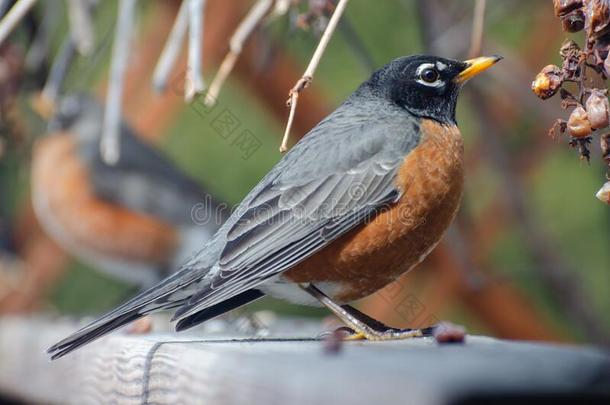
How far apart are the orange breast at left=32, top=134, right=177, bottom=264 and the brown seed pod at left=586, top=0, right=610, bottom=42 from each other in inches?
145

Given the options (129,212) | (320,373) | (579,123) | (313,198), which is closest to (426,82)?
(313,198)

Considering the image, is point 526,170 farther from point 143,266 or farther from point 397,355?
point 397,355

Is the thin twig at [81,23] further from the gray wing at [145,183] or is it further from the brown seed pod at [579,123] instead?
the gray wing at [145,183]

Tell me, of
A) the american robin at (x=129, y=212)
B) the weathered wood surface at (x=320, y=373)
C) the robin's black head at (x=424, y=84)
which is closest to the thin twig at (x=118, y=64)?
the weathered wood surface at (x=320, y=373)

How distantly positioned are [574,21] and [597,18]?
0.31 feet

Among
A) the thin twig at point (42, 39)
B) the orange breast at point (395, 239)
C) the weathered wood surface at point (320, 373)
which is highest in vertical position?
the thin twig at point (42, 39)

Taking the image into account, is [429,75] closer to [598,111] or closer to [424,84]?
[424,84]

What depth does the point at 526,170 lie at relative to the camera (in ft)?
15.9

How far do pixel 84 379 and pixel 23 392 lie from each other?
1.58 ft

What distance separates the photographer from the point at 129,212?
16.9 feet

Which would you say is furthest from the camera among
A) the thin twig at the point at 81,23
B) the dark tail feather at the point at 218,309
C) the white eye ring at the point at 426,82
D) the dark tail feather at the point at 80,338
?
the white eye ring at the point at 426,82

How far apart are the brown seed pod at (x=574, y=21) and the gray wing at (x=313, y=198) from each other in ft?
3.09

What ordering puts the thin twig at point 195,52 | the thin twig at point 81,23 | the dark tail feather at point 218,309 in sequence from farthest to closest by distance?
the thin twig at point 81,23 → the dark tail feather at point 218,309 → the thin twig at point 195,52

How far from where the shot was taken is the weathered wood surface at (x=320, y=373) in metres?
1.11
